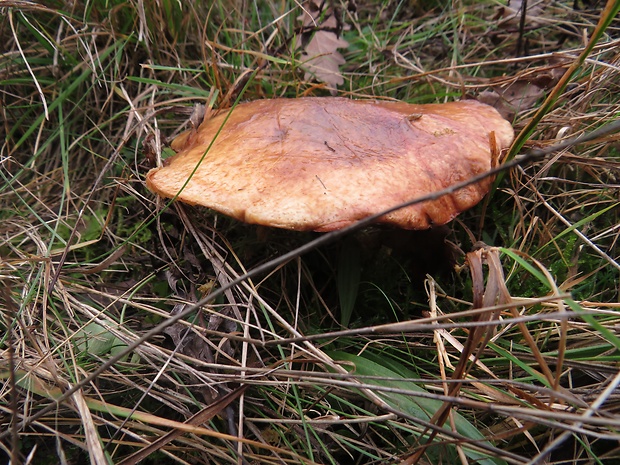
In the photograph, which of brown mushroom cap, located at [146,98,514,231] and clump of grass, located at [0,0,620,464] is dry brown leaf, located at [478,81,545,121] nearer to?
clump of grass, located at [0,0,620,464]

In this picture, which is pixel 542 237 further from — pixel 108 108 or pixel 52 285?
pixel 108 108

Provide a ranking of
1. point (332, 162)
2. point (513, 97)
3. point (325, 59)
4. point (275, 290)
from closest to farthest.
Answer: point (332, 162)
point (275, 290)
point (513, 97)
point (325, 59)

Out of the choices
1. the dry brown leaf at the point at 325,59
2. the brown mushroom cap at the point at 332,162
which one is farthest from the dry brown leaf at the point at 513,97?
the dry brown leaf at the point at 325,59

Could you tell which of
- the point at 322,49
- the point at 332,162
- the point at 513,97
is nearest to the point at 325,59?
the point at 322,49

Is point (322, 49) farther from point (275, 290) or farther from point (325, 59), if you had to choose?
point (275, 290)

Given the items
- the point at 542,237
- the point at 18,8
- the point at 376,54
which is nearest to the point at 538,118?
the point at 542,237

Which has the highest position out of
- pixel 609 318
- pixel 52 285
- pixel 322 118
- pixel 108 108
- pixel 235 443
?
pixel 322 118

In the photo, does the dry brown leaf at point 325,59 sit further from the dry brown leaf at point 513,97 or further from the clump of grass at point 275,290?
the dry brown leaf at point 513,97
